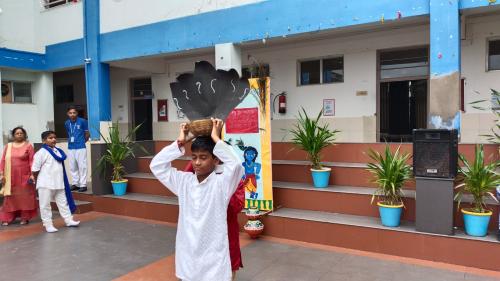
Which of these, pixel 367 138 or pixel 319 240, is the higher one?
pixel 367 138

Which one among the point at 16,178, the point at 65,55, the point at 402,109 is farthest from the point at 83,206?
the point at 402,109

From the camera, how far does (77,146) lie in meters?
7.51

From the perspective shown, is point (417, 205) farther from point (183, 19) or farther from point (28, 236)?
point (28, 236)

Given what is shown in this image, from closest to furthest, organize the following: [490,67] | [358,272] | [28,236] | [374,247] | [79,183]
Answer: [358,272], [374,247], [28,236], [490,67], [79,183]

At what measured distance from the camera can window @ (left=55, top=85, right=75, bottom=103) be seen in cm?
1130

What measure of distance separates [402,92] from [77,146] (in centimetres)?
612

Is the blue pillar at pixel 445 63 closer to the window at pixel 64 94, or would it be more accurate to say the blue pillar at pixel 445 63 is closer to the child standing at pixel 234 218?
the child standing at pixel 234 218

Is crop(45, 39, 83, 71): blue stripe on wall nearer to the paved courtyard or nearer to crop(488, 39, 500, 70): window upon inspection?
the paved courtyard

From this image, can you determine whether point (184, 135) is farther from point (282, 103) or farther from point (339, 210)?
point (282, 103)

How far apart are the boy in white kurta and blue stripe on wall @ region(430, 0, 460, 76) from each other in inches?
127

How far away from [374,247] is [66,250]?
3.78 m

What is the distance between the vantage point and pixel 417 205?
436 cm

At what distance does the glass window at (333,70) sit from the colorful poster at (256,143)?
2384mm

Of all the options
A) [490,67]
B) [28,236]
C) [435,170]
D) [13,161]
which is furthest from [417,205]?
[13,161]
